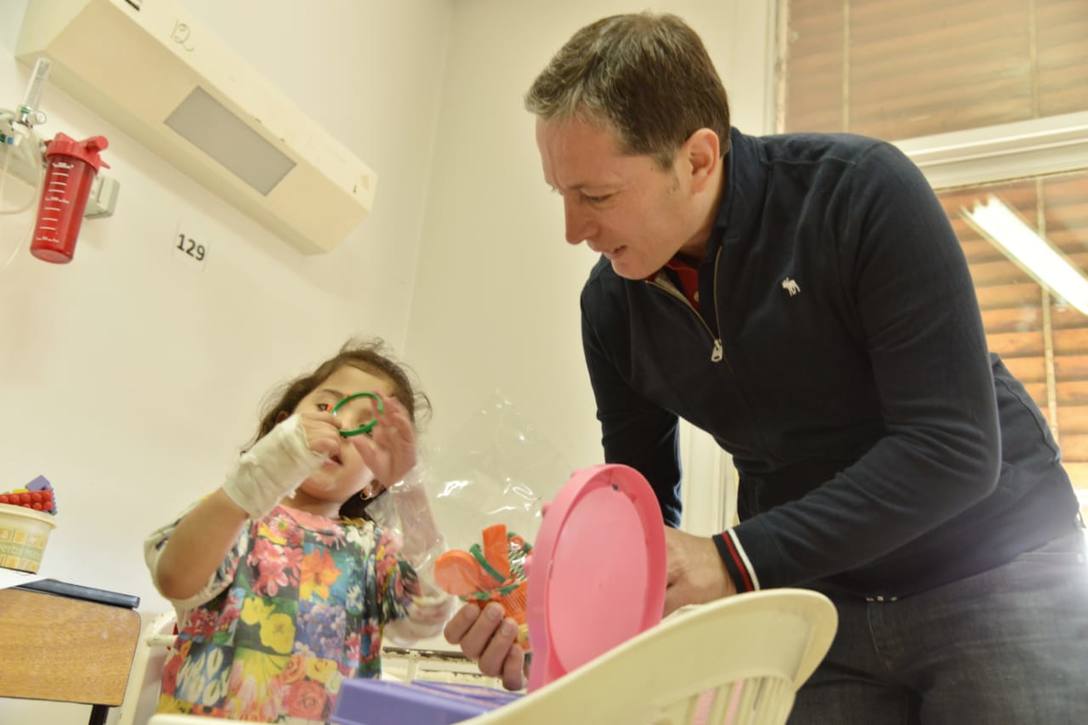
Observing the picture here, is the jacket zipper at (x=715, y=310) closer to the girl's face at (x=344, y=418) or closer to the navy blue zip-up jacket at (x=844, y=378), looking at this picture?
the navy blue zip-up jacket at (x=844, y=378)

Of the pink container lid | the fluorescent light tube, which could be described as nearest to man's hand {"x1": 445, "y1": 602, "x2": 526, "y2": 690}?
the pink container lid

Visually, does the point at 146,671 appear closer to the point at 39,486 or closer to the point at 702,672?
the point at 39,486

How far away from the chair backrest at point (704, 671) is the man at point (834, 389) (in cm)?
22

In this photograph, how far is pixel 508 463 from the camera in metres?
1.09

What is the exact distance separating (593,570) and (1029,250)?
1856 mm

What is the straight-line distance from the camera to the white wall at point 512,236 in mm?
2477

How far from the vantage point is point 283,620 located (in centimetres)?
130

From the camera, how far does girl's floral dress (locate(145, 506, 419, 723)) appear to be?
1.23 metres

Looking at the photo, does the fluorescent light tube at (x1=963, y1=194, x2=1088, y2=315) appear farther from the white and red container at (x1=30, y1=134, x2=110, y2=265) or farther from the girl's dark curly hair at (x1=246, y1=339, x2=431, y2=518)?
the white and red container at (x1=30, y1=134, x2=110, y2=265)

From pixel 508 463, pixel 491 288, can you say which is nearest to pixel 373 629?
pixel 508 463

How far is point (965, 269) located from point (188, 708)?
3.39 ft

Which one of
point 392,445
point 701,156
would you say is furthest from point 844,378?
point 392,445

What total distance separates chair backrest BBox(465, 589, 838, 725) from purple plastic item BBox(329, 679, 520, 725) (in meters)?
0.12

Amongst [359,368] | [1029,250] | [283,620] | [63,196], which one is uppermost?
[1029,250]
